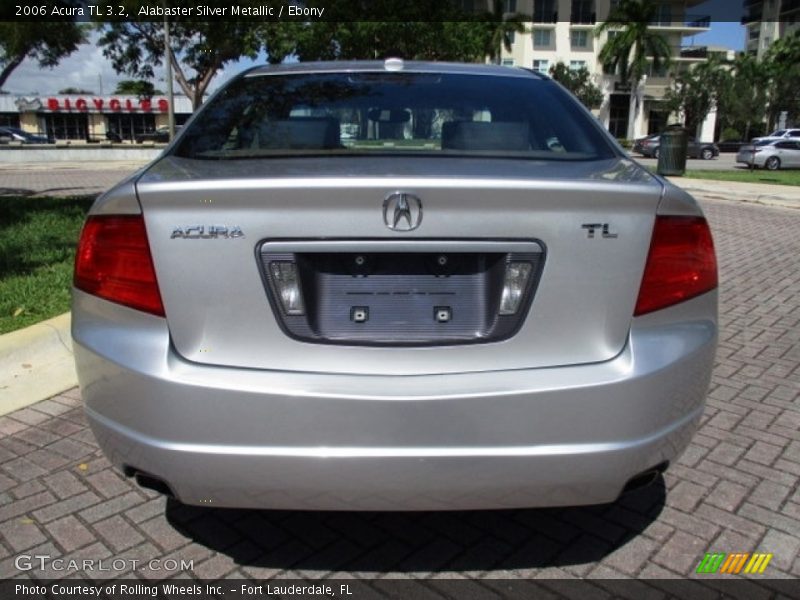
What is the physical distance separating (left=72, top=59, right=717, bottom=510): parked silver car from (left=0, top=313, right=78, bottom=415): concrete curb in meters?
2.12

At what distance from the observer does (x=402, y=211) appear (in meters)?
1.91

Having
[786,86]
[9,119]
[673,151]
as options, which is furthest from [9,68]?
[9,119]

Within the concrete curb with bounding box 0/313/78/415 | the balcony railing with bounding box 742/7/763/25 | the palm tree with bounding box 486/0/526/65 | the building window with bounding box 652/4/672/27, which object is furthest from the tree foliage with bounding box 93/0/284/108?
the balcony railing with bounding box 742/7/763/25

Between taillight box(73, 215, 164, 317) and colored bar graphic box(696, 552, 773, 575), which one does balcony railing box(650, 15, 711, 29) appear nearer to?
colored bar graphic box(696, 552, 773, 575)

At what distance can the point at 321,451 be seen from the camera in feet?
6.32

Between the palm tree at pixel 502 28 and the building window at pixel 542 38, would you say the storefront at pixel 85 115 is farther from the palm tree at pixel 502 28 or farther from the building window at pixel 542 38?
the building window at pixel 542 38

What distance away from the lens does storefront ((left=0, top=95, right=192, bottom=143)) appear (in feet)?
236

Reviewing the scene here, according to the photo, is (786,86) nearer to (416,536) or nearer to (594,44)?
(594,44)

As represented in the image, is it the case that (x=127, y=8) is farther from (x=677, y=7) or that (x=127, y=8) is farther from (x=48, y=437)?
(x=677, y=7)

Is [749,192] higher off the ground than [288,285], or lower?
lower

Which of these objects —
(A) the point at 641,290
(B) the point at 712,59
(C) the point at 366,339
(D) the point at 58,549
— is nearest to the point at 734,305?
(A) the point at 641,290

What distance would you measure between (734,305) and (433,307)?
4.92m

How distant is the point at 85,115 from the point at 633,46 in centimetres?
5553

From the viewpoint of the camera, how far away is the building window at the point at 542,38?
64.4 metres
